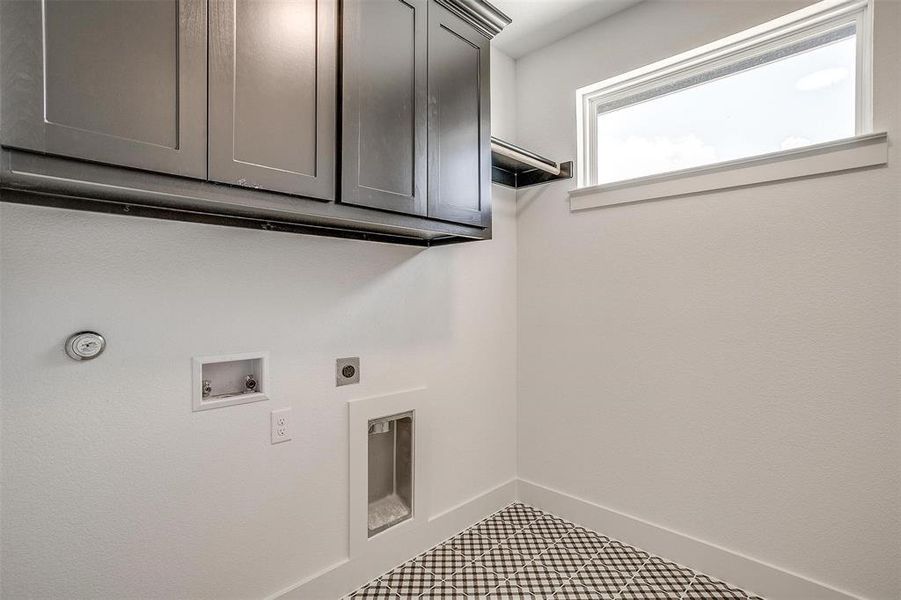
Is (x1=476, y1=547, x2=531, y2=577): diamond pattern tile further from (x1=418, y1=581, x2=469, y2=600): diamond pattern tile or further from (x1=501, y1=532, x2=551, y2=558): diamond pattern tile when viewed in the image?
(x1=418, y1=581, x2=469, y2=600): diamond pattern tile

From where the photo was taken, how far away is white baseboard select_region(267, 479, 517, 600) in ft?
5.71

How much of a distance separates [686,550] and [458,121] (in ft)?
7.05

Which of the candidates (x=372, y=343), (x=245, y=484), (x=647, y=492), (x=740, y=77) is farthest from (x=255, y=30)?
(x=647, y=492)

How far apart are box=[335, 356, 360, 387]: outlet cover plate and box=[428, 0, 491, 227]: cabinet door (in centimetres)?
71

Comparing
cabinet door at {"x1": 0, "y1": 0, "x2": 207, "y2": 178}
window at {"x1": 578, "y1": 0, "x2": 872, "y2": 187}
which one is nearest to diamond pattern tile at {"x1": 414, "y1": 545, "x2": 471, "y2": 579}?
cabinet door at {"x1": 0, "y1": 0, "x2": 207, "y2": 178}

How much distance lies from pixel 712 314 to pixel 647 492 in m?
0.92

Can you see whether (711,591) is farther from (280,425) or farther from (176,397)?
(176,397)

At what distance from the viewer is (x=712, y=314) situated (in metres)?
1.97

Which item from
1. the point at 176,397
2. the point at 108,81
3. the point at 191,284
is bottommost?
the point at 176,397

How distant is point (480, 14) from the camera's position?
1.80 m

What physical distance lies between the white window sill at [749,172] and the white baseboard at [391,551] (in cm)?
173

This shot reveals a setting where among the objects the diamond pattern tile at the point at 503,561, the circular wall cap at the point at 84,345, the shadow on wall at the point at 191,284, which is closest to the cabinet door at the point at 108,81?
the shadow on wall at the point at 191,284

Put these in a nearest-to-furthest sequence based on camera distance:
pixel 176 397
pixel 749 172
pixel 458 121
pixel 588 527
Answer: pixel 176 397, pixel 458 121, pixel 749 172, pixel 588 527

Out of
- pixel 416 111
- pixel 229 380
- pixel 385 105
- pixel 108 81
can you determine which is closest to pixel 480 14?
pixel 416 111
